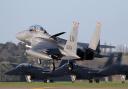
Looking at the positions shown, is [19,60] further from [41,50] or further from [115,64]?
[41,50]

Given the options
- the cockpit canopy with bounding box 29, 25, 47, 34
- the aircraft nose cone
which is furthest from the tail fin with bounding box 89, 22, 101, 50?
the aircraft nose cone

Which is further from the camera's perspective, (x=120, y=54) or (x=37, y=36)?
(x=120, y=54)

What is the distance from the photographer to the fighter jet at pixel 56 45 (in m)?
58.8

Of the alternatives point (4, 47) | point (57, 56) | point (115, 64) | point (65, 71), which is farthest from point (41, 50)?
point (4, 47)

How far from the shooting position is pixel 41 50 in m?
61.4

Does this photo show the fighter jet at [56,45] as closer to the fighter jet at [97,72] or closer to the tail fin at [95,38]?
the tail fin at [95,38]

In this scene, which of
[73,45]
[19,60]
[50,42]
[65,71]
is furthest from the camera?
[19,60]

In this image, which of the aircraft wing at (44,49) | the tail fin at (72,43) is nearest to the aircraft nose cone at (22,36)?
the aircraft wing at (44,49)

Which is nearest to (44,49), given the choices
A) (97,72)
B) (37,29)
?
(37,29)

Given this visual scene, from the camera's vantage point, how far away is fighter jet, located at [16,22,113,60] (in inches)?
2313

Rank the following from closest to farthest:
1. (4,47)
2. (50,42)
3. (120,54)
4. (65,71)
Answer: (50,42), (65,71), (120,54), (4,47)

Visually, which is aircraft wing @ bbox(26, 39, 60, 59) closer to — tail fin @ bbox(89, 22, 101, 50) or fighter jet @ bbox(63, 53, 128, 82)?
tail fin @ bbox(89, 22, 101, 50)

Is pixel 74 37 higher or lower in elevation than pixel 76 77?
higher

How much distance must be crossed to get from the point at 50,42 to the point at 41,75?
14450mm
